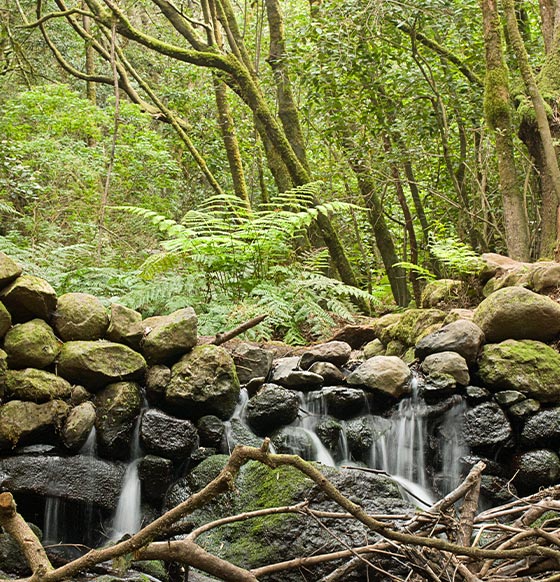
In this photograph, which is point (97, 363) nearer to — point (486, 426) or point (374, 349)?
point (486, 426)

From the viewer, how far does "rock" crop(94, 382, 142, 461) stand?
4.36 metres

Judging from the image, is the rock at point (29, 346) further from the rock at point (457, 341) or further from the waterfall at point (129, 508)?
the rock at point (457, 341)

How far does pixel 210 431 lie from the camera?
4535mm

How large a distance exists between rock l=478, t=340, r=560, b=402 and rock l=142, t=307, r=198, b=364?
2413 mm

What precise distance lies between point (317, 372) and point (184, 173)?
10774 millimetres

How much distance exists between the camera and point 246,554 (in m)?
3.40

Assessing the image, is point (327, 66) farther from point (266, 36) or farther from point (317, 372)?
point (266, 36)

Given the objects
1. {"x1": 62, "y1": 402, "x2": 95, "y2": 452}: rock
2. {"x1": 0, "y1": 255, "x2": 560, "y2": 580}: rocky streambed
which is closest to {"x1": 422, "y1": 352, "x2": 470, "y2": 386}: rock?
{"x1": 0, "y1": 255, "x2": 560, "y2": 580}: rocky streambed

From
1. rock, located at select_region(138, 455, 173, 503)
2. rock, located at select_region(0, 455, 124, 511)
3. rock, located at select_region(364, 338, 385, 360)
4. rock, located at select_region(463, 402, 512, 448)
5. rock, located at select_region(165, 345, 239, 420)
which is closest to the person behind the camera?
rock, located at select_region(0, 455, 124, 511)

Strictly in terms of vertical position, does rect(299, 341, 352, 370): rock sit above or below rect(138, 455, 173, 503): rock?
above

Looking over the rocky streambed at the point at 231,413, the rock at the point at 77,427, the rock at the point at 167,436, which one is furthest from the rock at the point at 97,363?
the rock at the point at 167,436

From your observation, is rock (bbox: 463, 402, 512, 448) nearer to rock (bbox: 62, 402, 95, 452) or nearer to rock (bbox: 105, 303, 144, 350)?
rock (bbox: 105, 303, 144, 350)

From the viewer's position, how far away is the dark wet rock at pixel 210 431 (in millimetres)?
4539

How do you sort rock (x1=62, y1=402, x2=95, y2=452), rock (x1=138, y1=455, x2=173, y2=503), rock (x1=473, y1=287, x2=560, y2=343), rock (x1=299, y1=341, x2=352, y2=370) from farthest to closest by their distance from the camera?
rock (x1=299, y1=341, x2=352, y2=370), rock (x1=473, y1=287, x2=560, y2=343), rock (x1=138, y1=455, x2=173, y2=503), rock (x1=62, y1=402, x2=95, y2=452)
